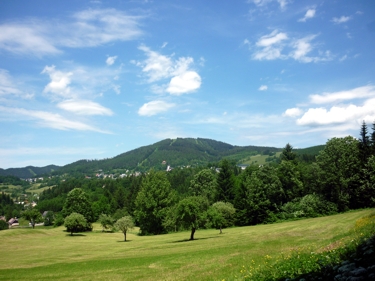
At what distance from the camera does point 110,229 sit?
93.9 meters

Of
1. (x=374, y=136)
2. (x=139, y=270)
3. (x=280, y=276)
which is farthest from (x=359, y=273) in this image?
(x=374, y=136)

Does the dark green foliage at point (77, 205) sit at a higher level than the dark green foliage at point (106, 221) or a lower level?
higher

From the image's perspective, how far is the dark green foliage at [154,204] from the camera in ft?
258

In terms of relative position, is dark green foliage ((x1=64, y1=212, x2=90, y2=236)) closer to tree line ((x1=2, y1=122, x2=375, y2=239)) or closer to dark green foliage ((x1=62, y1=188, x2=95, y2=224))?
tree line ((x1=2, y1=122, x2=375, y2=239))

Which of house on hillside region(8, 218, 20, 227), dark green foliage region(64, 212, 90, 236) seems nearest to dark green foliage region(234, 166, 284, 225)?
dark green foliage region(64, 212, 90, 236)

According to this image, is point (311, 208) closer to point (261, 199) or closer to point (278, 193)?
point (278, 193)

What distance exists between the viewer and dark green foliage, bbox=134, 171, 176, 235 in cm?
7862

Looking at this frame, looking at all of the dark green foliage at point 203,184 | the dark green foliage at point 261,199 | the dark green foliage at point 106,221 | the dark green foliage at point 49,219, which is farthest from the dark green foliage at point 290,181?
the dark green foliage at point 49,219

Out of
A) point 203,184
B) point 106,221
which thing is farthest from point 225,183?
point 106,221

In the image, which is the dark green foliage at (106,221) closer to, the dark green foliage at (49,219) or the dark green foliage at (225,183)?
the dark green foliage at (225,183)

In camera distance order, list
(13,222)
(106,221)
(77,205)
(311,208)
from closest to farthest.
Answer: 1. (311,208)
2. (106,221)
3. (77,205)
4. (13,222)

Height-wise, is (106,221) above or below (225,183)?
below

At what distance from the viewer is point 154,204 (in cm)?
7838

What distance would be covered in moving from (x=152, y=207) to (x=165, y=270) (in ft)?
189
